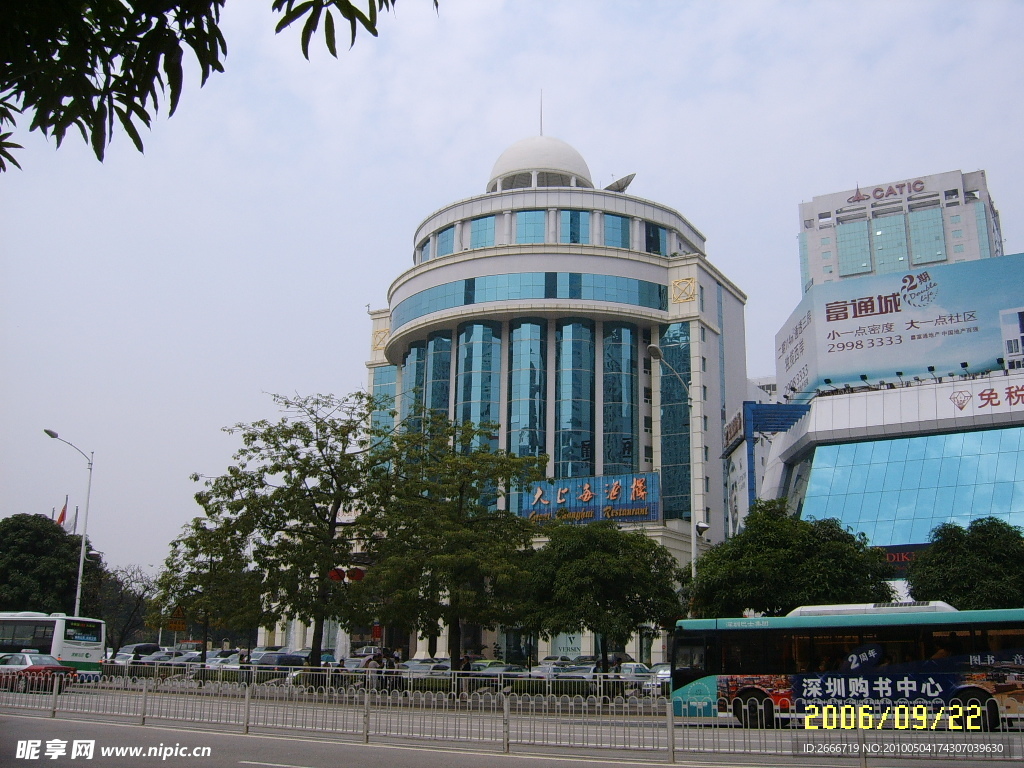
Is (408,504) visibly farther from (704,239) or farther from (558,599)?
(704,239)

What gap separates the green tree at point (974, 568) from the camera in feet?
88.1

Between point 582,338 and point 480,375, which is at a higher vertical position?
point 582,338

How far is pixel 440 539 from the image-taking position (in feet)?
95.0

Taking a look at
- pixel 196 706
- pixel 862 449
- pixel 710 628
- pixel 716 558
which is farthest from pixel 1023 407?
pixel 196 706

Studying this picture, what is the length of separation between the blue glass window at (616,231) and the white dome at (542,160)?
6075mm

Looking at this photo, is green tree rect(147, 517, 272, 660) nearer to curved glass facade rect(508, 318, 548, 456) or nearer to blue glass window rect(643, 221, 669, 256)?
curved glass facade rect(508, 318, 548, 456)

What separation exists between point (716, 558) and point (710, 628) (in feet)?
32.1

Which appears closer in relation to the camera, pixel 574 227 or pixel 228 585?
pixel 228 585

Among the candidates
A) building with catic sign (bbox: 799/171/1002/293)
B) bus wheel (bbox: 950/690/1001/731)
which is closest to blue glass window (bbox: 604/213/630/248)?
A: building with catic sign (bbox: 799/171/1002/293)

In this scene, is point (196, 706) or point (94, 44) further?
point (196, 706)

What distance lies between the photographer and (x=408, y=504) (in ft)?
→ 100

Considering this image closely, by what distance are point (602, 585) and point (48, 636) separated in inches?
799

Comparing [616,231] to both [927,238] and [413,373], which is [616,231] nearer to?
[413,373]

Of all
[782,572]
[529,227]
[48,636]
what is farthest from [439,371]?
[782,572]
